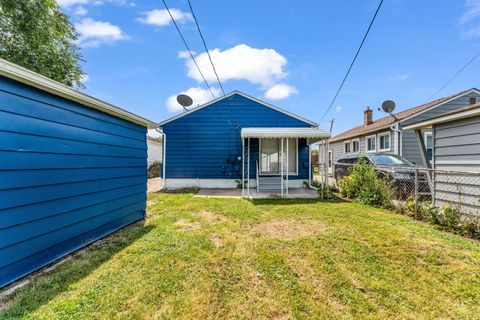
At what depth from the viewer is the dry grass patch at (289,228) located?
4.19 m

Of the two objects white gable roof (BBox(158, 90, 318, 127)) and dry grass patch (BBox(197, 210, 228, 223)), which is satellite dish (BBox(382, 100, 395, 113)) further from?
dry grass patch (BBox(197, 210, 228, 223))

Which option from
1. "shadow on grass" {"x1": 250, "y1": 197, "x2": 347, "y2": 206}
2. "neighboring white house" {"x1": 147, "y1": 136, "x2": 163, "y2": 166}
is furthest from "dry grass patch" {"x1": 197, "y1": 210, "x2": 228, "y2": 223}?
"neighboring white house" {"x1": 147, "y1": 136, "x2": 163, "y2": 166}

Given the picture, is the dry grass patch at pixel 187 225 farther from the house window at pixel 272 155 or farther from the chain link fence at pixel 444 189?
the house window at pixel 272 155

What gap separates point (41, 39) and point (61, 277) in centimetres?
1311

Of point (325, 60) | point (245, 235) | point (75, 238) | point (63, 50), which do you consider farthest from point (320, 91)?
point (63, 50)

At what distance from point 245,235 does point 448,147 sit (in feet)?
16.5

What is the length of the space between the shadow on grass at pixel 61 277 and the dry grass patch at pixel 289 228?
2471 mm

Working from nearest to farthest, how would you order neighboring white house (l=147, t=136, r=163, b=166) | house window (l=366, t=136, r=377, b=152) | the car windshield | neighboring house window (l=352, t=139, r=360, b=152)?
the car windshield → house window (l=366, t=136, r=377, b=152) → neighboring house window (l=352, t=139, r=360, b=152) → neighboring white house (l=147, t=136, r=163, b=166)

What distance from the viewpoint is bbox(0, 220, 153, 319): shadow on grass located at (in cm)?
212

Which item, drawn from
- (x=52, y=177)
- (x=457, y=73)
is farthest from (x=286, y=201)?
(x=457, y=73)

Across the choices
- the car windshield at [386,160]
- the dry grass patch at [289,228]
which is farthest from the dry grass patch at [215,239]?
the car windshield at [386,160]

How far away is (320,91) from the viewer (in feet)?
40.2

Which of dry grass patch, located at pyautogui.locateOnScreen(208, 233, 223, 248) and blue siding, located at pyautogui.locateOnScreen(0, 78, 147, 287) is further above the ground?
blue siding, located at pyautogui.locateOnScreen(0, 78, 147, 287)

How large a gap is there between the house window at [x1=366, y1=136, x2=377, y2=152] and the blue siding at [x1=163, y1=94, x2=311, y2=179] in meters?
5.77
